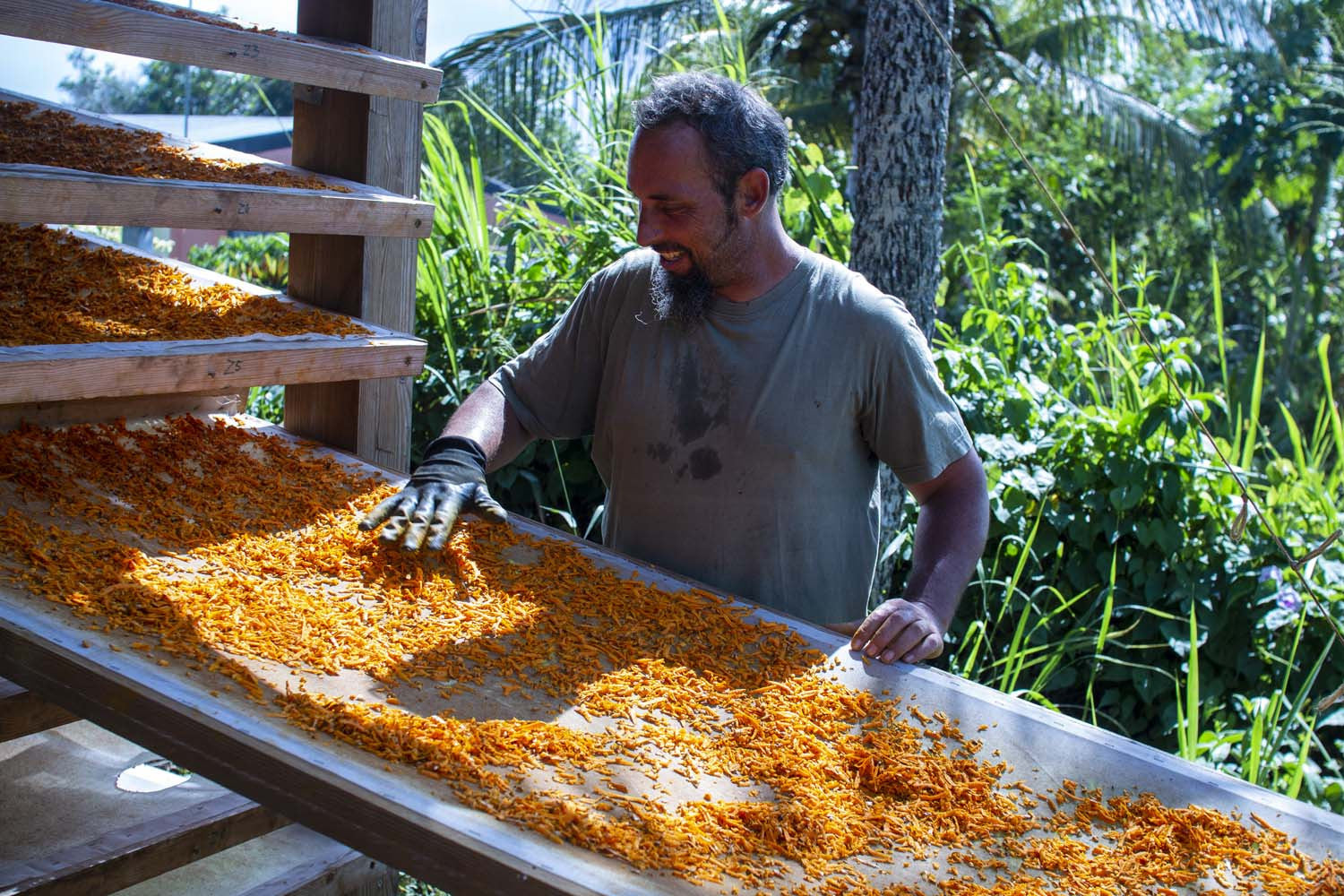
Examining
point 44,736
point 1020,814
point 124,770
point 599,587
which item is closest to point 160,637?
point 599,587

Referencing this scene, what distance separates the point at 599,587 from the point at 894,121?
223 cm

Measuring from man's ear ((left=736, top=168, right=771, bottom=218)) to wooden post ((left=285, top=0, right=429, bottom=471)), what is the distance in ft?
3.05

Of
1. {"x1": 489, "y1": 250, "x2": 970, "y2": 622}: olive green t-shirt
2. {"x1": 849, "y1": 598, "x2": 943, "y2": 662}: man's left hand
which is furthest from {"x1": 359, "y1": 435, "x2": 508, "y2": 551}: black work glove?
{"x1": 849, "y1": 598, "x2": 943, "y2": 662}: man's left hand

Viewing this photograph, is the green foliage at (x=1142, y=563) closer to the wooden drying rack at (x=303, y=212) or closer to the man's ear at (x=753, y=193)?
the man's ear at (x=753, y=193)

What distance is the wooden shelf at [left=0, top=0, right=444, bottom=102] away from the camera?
2270mm

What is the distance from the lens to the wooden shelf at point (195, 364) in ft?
7.10

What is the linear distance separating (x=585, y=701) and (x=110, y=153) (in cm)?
175

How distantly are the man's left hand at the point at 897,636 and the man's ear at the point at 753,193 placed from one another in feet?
3.25

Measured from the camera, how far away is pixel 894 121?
3.94m

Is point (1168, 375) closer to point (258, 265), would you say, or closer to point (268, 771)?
point (268, 771)

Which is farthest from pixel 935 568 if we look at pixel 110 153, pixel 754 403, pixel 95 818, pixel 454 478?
pixel 95 818

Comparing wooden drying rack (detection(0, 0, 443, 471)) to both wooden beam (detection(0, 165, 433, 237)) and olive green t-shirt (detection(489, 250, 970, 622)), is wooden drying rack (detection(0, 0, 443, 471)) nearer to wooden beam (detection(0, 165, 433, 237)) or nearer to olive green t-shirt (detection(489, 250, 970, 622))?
wooden beam (detection(0, 165, 433, 237))

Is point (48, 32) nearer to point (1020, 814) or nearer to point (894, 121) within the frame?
point (1020, 814)

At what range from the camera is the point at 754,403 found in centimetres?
272
